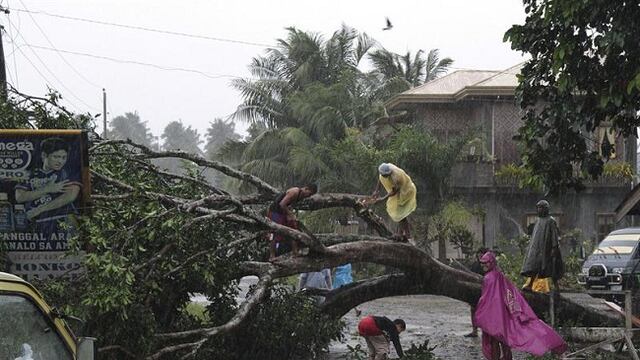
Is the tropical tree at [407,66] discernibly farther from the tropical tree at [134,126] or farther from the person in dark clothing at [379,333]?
the tropical tree at [134,126]

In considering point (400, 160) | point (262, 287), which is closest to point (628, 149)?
point (400, 160)

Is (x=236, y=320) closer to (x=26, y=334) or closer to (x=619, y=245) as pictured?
(x=26, y=334)

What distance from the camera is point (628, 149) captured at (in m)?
29.3

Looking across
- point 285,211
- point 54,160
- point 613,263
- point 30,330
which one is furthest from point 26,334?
point 613,263

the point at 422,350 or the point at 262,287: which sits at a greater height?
the point at 262,287

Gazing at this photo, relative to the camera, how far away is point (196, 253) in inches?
352

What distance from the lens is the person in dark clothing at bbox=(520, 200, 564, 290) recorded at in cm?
1277

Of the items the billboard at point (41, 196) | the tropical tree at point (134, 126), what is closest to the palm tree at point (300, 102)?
the billboard at point (41, 196)

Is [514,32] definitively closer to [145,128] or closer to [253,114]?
[253,114]

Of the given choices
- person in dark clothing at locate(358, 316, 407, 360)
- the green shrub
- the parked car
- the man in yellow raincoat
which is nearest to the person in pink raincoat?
person in dark clothing at locate(358, 316, 407, 360)

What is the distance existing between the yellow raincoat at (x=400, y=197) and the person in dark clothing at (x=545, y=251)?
6.25 feet

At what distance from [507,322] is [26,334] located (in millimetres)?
7690

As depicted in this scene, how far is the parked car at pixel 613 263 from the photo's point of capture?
16906 millimetres

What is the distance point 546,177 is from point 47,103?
5909 millimetres
